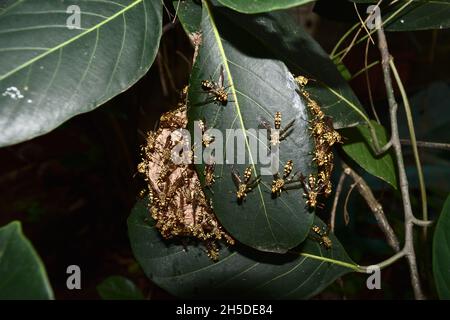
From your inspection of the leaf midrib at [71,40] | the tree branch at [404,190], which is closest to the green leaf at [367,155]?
the tree branch at [404,190]

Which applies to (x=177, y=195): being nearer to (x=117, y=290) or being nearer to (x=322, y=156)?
(x=322, y=156)

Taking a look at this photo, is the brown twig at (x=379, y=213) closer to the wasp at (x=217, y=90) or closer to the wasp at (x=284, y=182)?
the wasp at (x=284, y=182)

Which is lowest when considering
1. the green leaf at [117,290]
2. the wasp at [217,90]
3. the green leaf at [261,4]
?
the green leaf at [117,290]

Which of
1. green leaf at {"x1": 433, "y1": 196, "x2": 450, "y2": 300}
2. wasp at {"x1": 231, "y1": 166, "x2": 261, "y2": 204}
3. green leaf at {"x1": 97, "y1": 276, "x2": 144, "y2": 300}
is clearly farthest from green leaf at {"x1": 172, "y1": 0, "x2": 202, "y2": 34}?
green leaf at {"x1": 97, "y1": 276, "x2": 144, "y2": 300}

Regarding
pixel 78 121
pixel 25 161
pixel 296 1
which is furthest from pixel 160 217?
pixel 25 161

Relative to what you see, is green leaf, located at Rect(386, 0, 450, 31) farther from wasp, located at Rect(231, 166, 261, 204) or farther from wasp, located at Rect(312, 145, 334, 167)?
wasp, located at Rect(231, 166, 261, 204)
